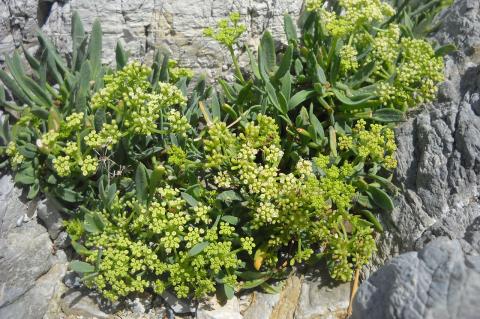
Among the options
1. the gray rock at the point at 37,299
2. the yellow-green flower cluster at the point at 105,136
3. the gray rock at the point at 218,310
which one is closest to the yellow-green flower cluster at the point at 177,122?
the yellow-green flower cluster at the point at 105,136

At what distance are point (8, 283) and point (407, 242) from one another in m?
3.63

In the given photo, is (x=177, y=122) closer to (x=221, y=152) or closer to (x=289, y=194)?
(x=221, y=152)

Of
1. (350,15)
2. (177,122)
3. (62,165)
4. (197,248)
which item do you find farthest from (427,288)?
(62,165)

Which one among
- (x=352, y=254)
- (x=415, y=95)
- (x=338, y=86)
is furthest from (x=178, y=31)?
(x=352, y=254)

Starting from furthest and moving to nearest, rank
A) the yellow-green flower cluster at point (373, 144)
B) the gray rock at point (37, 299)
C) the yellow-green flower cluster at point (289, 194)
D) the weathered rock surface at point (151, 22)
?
the weathered rock surface at point (151, 22)
the yellow-green flower cluster at point (373, 144)
the gray rock at point (37, 299)
the yellow-green flower cluster at point (289, 194)

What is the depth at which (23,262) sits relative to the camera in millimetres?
4426

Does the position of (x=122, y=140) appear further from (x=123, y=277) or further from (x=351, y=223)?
(x=351, y=223)

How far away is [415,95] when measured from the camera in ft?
16.3

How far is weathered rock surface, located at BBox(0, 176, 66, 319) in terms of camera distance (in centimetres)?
427

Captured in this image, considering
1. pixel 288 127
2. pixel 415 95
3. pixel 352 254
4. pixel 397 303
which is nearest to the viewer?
pixel 397 303

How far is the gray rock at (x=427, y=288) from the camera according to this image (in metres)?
3.06

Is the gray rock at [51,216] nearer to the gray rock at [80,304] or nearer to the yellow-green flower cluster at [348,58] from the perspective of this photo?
the gray rock at [80,304]

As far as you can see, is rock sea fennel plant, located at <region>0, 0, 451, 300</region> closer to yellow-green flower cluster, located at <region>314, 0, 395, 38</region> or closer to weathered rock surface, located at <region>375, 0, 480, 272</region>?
yellow-green flower cluster, located at <region>314, 0, 395, 38</region>

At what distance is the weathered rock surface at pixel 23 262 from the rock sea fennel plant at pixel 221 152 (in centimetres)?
28
